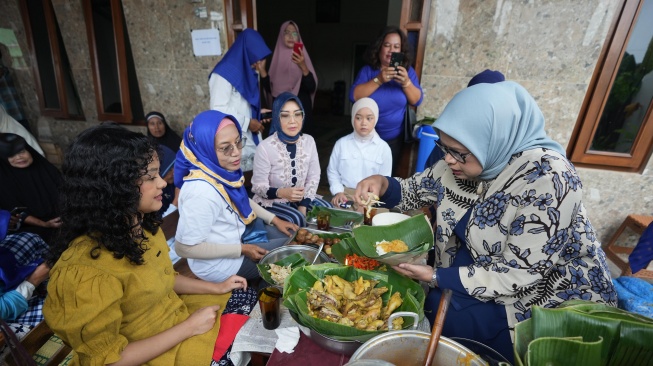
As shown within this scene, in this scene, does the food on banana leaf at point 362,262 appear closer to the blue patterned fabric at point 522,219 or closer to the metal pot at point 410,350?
the blue patterned fabric at point 522,219

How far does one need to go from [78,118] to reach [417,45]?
6322 millimetres

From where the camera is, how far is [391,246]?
1.67 metres

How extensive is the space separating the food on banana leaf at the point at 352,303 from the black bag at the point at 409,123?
111 inches

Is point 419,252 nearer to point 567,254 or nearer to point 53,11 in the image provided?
point 567,254

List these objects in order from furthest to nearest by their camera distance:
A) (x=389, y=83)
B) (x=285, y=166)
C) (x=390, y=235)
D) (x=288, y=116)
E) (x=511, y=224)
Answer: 1. (x=389, y=83)
2. (x=285, y=166)
3. (x=288, y=116)
4. (x=390, y=235)
5. (x=511, y=224)

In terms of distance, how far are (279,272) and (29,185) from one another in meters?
3.27

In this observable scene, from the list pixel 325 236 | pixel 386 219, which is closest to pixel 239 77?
pixel 325 236

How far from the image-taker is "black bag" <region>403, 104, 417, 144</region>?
12.6 ft

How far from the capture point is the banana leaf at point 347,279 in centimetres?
112

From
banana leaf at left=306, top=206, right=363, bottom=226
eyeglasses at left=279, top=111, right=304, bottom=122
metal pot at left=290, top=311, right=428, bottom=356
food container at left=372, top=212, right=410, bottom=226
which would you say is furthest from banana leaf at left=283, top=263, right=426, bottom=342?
eyeglasses at left=279, top=111, right=304, bottom=122

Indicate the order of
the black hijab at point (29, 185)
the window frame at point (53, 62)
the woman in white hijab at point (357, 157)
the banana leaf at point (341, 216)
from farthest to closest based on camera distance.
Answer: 1. the window frame at point (53, 62)
2. the woman in white hijab at point (357, 157)
3. the black hijab at point (29, 185)
4. the banana leaf at point (341, 216)

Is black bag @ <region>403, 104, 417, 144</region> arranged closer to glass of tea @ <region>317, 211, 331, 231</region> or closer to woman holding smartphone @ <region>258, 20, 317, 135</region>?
woman holding smartphone @ <region>258, 20, 317, 135</region>

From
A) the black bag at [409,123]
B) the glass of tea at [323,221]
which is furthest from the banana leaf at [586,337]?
the black bag at [409,123]

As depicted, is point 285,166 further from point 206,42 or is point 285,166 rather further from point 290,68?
point 206,42
